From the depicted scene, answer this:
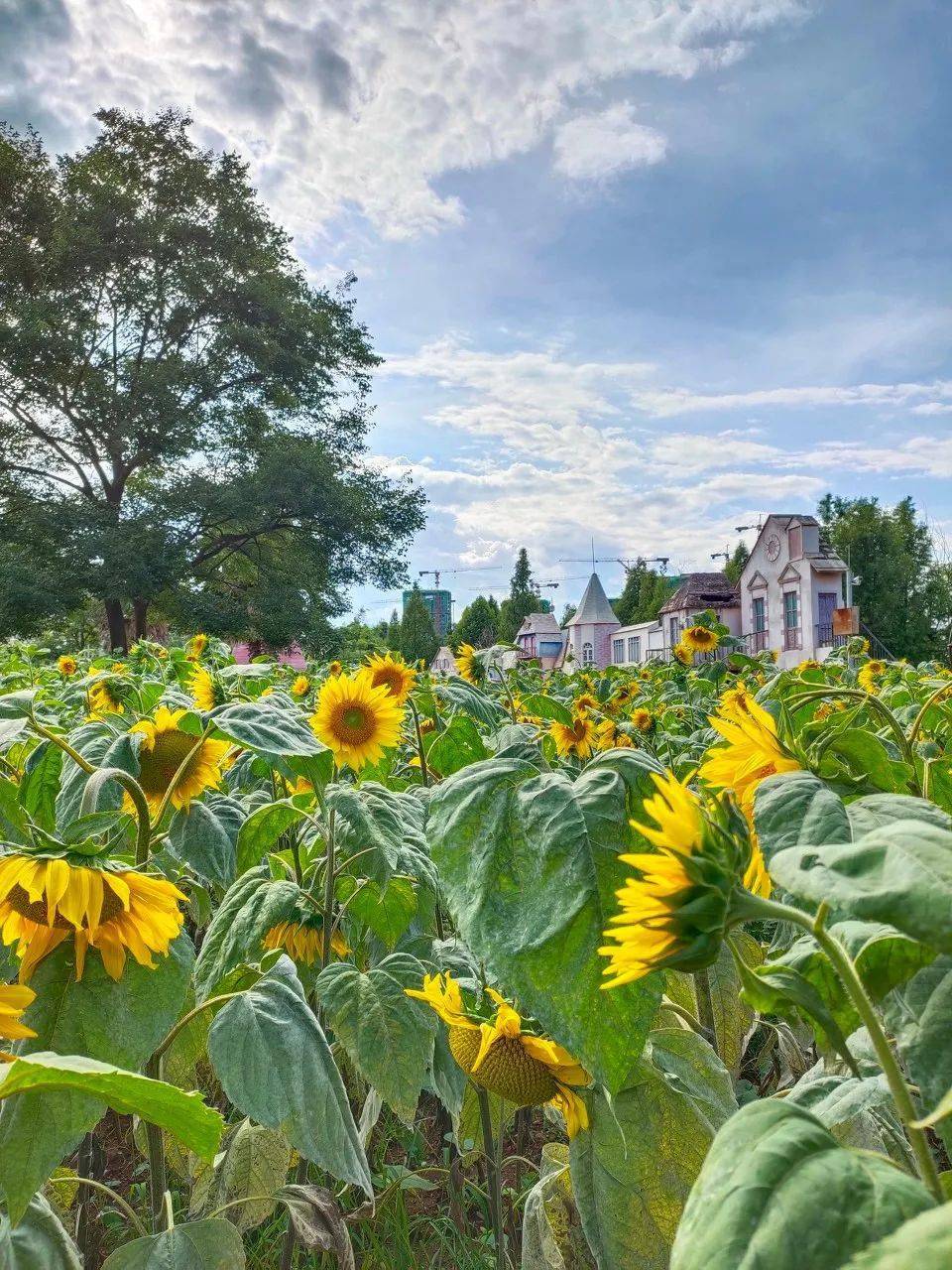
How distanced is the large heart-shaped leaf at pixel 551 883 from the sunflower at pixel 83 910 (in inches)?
11.0

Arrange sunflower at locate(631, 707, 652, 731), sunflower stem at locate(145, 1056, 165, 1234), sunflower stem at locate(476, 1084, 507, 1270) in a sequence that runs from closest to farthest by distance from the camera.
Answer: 1. sunflower stem at locate(145, 1056, 165, 1234)
2. sunflower stem at locate(476, 1084, 507, 1270)
3. sunflower at locate(631, 707, 652, 731)

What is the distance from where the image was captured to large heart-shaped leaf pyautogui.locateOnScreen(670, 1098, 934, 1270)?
345 mm

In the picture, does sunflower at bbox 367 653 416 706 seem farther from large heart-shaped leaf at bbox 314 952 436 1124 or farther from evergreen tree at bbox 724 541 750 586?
evergreen tree at bbox 724 541 750 586

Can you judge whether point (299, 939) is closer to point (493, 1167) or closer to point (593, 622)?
point (493, 1167)

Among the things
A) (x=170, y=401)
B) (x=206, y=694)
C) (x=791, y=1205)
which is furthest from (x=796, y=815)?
(x=170, y=401)

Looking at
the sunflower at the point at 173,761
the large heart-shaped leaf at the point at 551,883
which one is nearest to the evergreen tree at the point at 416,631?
the sunflower at the point at 173,761

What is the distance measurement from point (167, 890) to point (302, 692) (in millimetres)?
2448

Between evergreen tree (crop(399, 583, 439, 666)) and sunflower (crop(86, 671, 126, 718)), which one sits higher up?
evergreen tree (crop(399, 583, 439, 666))

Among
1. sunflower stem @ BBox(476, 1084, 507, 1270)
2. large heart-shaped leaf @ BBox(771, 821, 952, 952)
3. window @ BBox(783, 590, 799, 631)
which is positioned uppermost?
window @ BBox(783, 590, 799, 631)

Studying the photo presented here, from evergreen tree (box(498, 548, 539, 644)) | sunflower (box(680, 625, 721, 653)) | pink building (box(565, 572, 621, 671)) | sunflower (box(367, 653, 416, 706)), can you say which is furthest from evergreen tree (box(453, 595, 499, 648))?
sunflower (box(367, 653, 416, 706))

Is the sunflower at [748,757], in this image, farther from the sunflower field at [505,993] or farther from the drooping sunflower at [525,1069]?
the drooping sunflower at [525,1069]

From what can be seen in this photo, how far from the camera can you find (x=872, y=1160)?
0.37 meters

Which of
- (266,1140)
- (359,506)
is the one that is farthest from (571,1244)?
(359,506)

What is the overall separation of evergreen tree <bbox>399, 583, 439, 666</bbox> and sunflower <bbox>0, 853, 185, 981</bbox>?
133 ft
